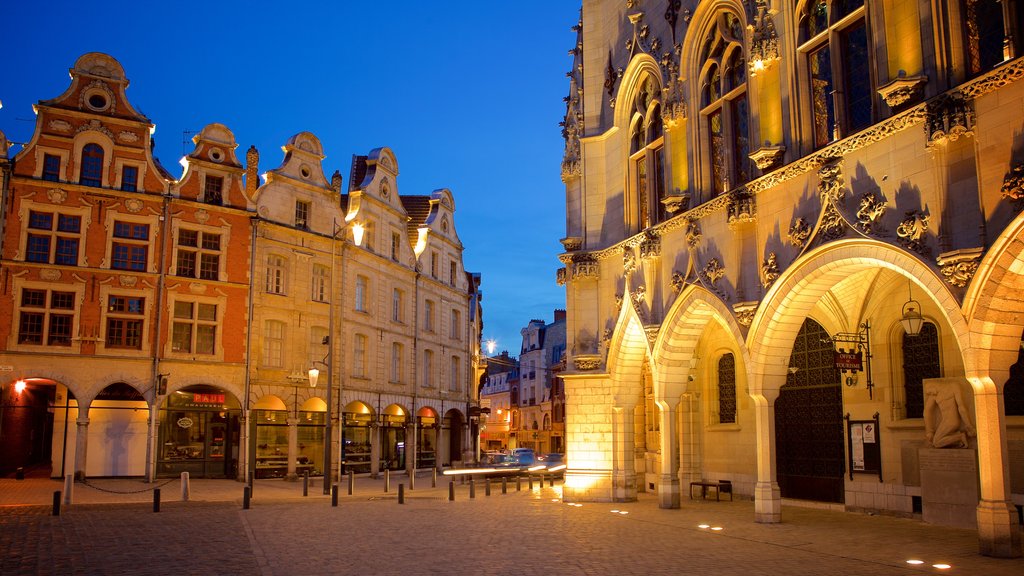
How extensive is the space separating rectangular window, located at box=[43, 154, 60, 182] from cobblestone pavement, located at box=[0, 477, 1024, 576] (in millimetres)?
11868

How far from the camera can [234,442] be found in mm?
31859

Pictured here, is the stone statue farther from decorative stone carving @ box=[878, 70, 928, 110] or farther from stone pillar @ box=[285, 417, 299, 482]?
stone pillar @ box=[285, 417, 299, 482]

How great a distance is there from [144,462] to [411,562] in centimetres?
2180

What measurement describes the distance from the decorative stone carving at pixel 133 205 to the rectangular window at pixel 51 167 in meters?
2.30

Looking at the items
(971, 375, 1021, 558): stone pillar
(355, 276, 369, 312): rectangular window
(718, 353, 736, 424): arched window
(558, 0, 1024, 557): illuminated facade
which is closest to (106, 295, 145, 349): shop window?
(355, 276, 369, 312): rectangular window

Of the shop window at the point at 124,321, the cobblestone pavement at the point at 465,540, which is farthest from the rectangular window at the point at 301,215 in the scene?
the cobblestone pavement at the point at 465,540

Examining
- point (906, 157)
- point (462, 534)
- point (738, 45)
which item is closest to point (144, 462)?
point (462, 534)

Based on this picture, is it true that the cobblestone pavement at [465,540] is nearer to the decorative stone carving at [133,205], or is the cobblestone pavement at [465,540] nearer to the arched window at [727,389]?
the arched window at [727,389]

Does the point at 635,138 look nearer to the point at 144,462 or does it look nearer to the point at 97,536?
the point at 97,536

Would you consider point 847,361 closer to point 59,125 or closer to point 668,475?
point 668,475

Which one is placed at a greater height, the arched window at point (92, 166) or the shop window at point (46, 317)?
the arched window at point (92, 166)

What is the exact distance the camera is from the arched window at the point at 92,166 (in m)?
29.4

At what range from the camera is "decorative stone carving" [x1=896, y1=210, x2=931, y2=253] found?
12.7 meters

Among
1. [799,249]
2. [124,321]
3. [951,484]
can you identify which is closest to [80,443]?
[124,321]
